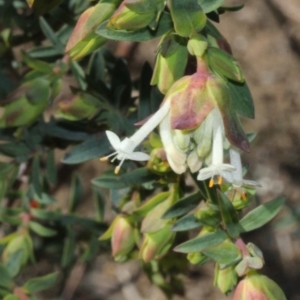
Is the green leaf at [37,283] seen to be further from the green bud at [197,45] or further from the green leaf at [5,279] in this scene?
the green bud at [197,45]

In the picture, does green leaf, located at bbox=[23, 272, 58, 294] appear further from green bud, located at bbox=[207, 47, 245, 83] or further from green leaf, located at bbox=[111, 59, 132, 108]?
green bud, located at bbox=[207, 47, 245, 83]

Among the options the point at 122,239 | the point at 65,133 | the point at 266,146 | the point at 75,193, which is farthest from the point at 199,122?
the point at 266,146

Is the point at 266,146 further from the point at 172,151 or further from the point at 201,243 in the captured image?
the point at 172,151

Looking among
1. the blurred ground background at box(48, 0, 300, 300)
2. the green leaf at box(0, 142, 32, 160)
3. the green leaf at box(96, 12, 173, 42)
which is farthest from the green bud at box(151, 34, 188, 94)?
the blurred ground background at box(48, 0, 300, 300)

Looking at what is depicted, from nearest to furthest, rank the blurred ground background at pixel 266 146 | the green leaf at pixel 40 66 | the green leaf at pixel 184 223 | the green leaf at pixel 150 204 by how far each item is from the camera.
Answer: the green leaf at pixel 184 223, the green leaf at pixel 150 204, the green leaf at pixel 40 66, the blurred ground background at pixel 266 146

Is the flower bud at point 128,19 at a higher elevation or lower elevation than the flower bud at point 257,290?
higher

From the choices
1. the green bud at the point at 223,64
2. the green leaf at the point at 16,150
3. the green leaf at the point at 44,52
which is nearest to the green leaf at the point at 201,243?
the green bud at the point at 223,64
